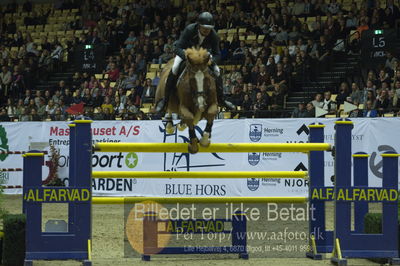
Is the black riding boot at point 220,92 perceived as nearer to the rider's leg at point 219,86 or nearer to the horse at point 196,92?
the rider's leg at point 219,86

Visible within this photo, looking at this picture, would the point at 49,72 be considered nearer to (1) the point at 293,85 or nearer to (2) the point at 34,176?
(1) the point at 293,85

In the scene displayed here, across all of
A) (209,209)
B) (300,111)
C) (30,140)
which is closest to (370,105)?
(300,111)

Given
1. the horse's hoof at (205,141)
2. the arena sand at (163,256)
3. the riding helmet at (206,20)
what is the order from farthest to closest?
1. the arena sand at (163,256)
2. the riding helmet at (206,20)
3. the horse's hoof at (205,141)

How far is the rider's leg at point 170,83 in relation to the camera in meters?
7.90

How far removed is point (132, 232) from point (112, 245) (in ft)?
2.90

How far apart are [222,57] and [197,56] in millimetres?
12450

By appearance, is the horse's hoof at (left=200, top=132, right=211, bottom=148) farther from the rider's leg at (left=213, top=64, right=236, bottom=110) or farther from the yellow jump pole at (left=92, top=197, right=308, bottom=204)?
the yellow jump pole at (left=92, top=197, right=308, bottom=204)

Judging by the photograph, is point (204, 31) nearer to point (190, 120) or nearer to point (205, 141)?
point (190, 120)

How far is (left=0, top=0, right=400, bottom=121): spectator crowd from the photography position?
55.8 feet

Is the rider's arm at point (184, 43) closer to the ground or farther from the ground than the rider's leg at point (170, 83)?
farther from the ground

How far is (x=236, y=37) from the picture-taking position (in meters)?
20.2

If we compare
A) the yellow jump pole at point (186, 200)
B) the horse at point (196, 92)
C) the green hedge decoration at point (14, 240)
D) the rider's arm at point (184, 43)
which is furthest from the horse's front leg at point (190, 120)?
the green hedge decoration at point (14, 240)

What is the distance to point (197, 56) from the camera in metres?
7.39

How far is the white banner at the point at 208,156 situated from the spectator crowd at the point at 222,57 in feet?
2.10
